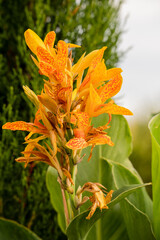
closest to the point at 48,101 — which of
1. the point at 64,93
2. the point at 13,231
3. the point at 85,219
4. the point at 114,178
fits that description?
the point at 64,93

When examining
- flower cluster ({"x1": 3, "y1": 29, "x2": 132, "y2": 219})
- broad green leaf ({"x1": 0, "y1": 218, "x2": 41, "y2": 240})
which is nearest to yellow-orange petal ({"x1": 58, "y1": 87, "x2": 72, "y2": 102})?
flower cluster ({"x1": 3, "y1": 29, "x2": 132, "y2": 219})

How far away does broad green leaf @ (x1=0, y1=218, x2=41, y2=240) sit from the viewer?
836 mm

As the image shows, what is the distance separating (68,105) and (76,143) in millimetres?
77

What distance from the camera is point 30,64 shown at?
51.2 inches

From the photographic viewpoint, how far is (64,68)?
54 cm

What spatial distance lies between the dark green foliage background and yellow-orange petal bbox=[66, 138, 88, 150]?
803mm

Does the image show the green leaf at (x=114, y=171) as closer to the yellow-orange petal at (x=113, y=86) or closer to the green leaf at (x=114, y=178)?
the green leaf at (x=114, y=178)

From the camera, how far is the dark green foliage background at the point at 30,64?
1.33 m

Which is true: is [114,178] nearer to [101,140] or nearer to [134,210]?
[134,210]

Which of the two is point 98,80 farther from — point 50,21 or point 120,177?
point 50,21

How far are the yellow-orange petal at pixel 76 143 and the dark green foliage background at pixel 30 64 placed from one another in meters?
0.80

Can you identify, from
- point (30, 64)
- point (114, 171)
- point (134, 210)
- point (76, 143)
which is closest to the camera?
Answer: point (76, 143)

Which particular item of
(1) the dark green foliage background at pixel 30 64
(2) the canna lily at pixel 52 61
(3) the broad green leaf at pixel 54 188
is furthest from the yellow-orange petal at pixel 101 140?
(1) the dark green foliage background at pixel 30 64

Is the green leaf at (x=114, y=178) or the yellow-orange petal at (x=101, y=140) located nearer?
the yellow-orange petal at (x=101, y=140)
